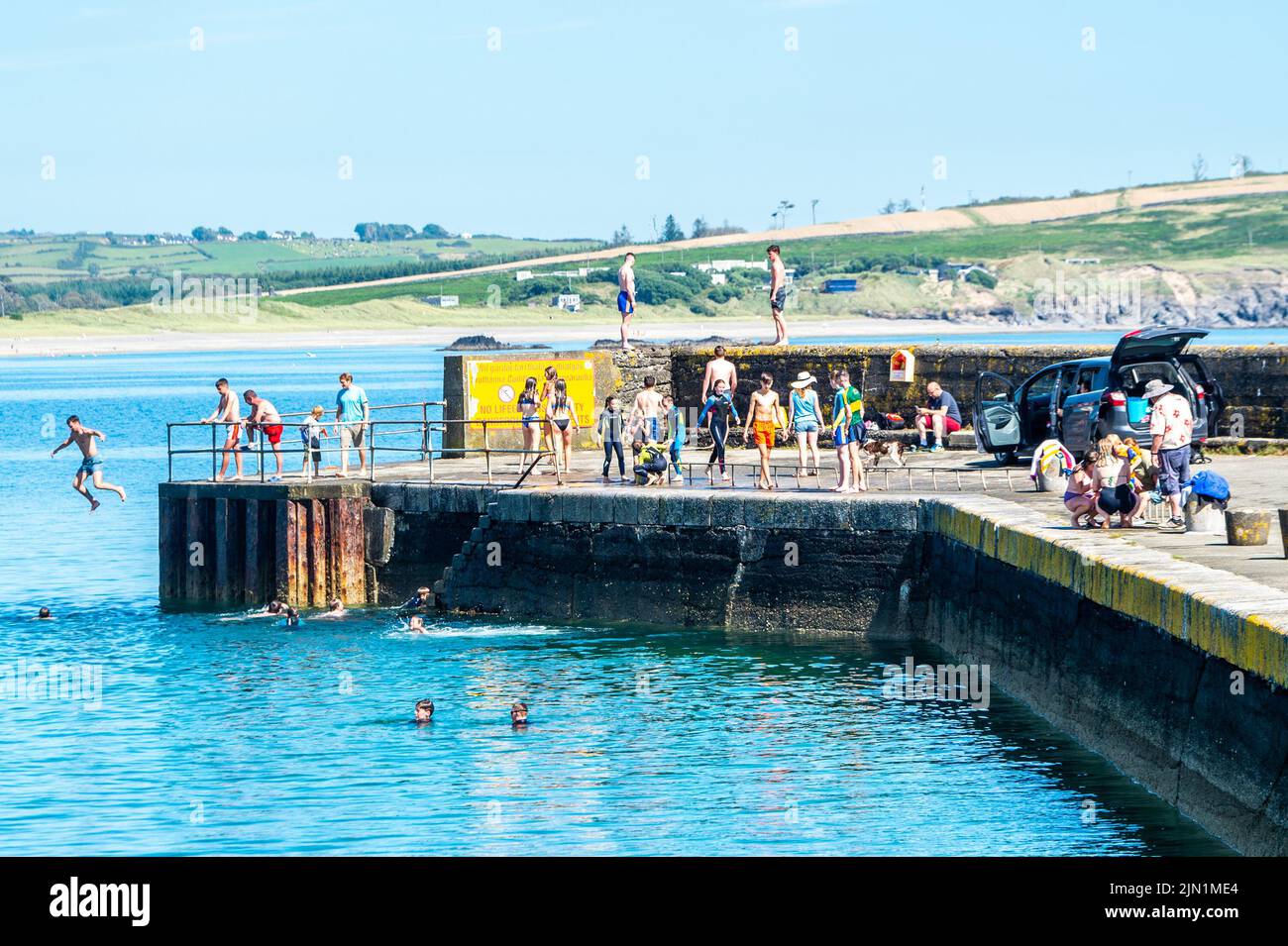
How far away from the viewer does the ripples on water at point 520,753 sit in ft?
56.8

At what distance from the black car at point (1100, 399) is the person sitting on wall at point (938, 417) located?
2339 millimetres

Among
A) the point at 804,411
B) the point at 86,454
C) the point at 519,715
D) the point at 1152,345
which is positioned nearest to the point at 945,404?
the point at 1152,345

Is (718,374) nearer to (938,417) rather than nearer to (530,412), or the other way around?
(530,412)

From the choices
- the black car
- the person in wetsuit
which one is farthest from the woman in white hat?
the black car

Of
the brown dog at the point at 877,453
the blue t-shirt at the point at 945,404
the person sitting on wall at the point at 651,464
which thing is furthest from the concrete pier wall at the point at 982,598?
the blue t-shirt at the point at 945,404

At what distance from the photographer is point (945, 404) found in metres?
33.1

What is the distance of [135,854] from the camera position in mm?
16969

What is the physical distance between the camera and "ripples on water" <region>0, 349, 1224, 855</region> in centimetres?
1731

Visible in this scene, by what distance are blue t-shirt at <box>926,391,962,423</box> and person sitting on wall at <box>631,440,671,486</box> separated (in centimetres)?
676

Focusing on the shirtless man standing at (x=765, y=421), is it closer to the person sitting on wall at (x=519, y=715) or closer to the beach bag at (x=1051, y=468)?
the beach bag at (x=1051, y=468)

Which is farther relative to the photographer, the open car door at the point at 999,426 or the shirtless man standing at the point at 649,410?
the open car door at the point at 999,426
